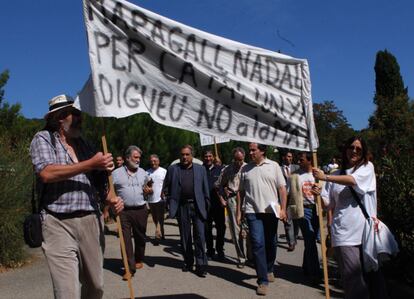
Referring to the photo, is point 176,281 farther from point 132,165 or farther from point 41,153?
point 41,153

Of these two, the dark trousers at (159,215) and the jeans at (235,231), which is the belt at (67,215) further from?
the dark trousers at (159,215)

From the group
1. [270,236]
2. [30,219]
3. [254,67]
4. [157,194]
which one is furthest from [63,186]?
[157,194]

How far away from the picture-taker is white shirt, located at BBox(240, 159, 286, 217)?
6680 millimetres

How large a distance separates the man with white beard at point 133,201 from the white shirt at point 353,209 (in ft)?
12.9

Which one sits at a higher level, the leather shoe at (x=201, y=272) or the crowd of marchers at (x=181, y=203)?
the crowd of marchers at (x=181, y=203)

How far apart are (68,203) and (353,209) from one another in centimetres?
260

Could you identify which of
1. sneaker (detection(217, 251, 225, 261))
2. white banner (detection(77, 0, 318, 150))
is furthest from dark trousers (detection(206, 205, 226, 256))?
white banner (detection(77, 0, 318, 150))

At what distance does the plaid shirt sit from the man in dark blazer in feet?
13.4

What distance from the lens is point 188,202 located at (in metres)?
7.98

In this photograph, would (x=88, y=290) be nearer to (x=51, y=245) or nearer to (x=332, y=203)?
(x=51, y=245)

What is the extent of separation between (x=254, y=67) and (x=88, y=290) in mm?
2507

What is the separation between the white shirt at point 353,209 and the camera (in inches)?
180

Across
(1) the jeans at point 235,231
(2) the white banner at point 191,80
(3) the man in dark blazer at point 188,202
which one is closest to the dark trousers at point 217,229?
(1) the jeans at point 235,231

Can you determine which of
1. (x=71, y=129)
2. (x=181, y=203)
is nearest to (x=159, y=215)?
(x=181, y=203)
